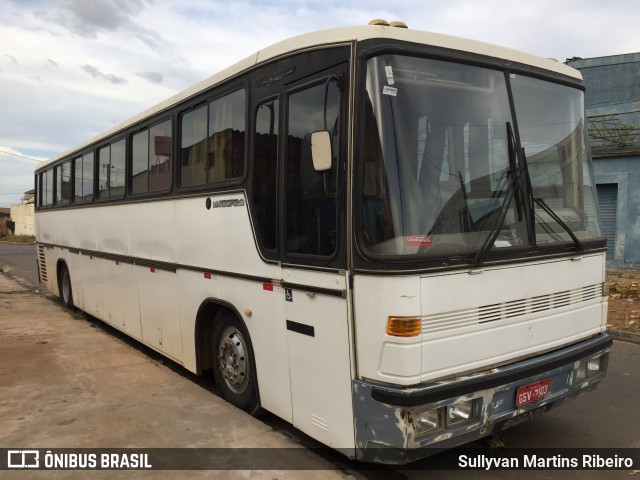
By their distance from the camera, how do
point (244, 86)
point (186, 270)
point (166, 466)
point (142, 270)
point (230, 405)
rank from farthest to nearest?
point (142, 270)
point (186, 270)
point (230, 405)
point (244, 86)
point (166, 466)

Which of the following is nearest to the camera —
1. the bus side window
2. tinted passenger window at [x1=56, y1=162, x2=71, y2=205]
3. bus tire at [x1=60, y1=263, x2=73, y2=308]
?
the bus side window

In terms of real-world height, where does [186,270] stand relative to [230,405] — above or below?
above

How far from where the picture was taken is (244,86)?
4.51 meters

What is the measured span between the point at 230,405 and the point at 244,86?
2.94 meters

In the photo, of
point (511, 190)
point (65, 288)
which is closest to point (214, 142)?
point (511, 190)

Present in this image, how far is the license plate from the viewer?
361 cm

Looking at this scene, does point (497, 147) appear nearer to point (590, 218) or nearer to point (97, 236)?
point (590, 218)

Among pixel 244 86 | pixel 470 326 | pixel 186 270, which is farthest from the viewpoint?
pixel 186 270

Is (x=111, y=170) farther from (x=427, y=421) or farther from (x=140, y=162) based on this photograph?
(x=427, y=421)

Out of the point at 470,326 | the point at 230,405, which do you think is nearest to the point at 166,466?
the point at 230,405

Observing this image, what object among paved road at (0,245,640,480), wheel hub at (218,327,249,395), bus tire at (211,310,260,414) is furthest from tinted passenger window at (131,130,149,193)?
paved road at (0,245,640,480)

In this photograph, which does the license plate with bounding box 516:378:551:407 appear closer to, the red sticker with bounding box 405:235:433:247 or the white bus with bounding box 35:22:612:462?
the white bus with bounding box 35:22:612:462

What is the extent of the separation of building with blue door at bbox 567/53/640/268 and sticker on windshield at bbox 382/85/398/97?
14785 mm

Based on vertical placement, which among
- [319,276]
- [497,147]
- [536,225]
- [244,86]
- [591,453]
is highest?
[244,86]
